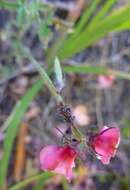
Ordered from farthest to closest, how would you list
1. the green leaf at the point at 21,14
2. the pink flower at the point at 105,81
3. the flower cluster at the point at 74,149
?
the pink flower at the point at 105,81 < the green leaf at the point at 21,14 < the flower cluster at the point at 74,149

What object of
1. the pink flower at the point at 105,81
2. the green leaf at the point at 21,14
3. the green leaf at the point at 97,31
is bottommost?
the pink flower at the point at 105,81

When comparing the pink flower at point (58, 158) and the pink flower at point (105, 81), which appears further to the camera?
the pink flower at point (105, 81)

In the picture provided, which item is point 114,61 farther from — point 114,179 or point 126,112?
point 114,179

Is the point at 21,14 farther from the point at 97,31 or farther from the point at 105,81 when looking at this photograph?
the point at 105,81

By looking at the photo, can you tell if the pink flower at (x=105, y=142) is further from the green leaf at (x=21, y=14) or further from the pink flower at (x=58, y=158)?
the green leaf at (x=21, y=14)

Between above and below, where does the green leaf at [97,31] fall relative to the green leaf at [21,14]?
below

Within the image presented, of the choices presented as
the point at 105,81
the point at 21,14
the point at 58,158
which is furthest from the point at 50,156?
the point at 105,81

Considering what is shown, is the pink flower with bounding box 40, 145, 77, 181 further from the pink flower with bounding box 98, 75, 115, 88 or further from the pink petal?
the pink flower with bounding box 98, 75, 115, 88

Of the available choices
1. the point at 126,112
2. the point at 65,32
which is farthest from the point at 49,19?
the point at 126,112

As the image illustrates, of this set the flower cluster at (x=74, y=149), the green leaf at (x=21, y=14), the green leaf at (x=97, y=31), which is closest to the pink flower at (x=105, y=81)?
the green leaf at (x=97, y=31)
